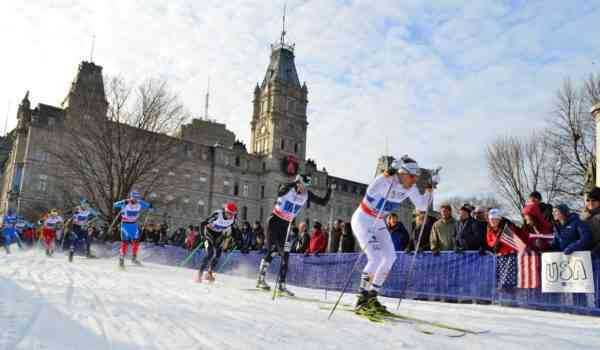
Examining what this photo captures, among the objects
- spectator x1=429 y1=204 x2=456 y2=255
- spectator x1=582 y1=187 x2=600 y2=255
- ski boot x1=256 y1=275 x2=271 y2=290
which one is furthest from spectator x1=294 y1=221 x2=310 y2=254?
spectator x1=582 y1=187 x2=600 y2=255

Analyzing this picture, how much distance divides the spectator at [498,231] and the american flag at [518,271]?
18 cm

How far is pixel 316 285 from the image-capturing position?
1379cm

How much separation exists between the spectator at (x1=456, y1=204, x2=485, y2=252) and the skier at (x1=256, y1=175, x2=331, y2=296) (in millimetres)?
3019

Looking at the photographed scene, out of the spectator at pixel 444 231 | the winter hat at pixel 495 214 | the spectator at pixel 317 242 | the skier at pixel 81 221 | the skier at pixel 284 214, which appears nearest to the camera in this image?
A: the skier at pixel 284 214

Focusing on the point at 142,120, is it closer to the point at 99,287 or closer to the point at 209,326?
the point at 99,287

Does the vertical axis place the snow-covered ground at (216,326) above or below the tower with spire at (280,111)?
below

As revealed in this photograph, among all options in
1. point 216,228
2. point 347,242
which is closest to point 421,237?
point 347,242

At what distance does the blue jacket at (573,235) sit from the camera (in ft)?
26.0

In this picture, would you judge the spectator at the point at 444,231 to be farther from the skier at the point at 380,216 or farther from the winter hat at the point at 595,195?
the skier at the point at 380,216

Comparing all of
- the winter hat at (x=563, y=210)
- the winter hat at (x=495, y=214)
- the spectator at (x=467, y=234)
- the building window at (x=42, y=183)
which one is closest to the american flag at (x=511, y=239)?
the winter hat at (x=495, y=214)

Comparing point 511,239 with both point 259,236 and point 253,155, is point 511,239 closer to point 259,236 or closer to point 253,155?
point 259,236

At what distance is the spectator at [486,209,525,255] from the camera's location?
9.23 m

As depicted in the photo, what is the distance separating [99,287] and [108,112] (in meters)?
27.9

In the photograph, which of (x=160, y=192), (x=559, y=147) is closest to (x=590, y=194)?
(x=559, y=147)
